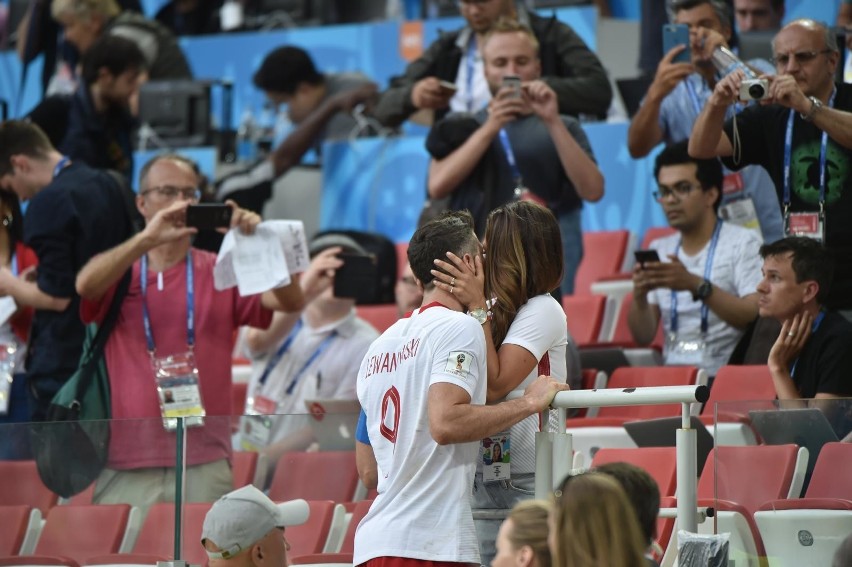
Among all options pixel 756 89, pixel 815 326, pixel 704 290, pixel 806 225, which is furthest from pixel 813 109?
pixel 704 290

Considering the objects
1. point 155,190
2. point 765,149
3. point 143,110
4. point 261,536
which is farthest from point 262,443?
point 143,110

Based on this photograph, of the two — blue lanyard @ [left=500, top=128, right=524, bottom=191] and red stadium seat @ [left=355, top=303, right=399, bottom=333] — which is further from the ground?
blue lanyard @ [left=500, top=128, right=524, bottom=191]

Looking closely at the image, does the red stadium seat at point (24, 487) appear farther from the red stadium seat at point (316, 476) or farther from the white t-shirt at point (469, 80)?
the white t-shirt at point (469, 80)

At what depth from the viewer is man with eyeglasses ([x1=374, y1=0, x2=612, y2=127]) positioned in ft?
22.7

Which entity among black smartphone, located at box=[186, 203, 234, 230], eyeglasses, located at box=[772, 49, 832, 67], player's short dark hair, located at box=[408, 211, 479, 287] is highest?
eyeglasses, located at box=[772, 49, 832, 67]

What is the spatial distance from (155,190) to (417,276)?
2411 mm

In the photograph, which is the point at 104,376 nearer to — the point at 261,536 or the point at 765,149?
the point at 261,536

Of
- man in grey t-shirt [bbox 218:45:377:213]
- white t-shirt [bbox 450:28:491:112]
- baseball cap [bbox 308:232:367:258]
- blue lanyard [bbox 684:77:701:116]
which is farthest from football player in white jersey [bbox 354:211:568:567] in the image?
man in grey t-shirt [bbox 218:45:377:213]

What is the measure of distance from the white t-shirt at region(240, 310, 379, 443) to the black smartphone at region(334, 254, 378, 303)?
202 millimetres

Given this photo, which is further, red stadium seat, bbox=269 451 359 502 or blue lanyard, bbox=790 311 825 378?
blue lanyard, bbox=790 311 825 378

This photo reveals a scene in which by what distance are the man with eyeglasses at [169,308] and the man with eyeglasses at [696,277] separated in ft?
5.23

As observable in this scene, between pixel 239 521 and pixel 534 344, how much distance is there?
1.10 m

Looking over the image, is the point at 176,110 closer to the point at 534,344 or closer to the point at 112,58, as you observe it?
the point at 112,58

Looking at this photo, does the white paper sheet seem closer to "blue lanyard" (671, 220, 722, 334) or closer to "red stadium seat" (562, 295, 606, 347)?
"blue lanyard" (671, 220, 722, 334)
